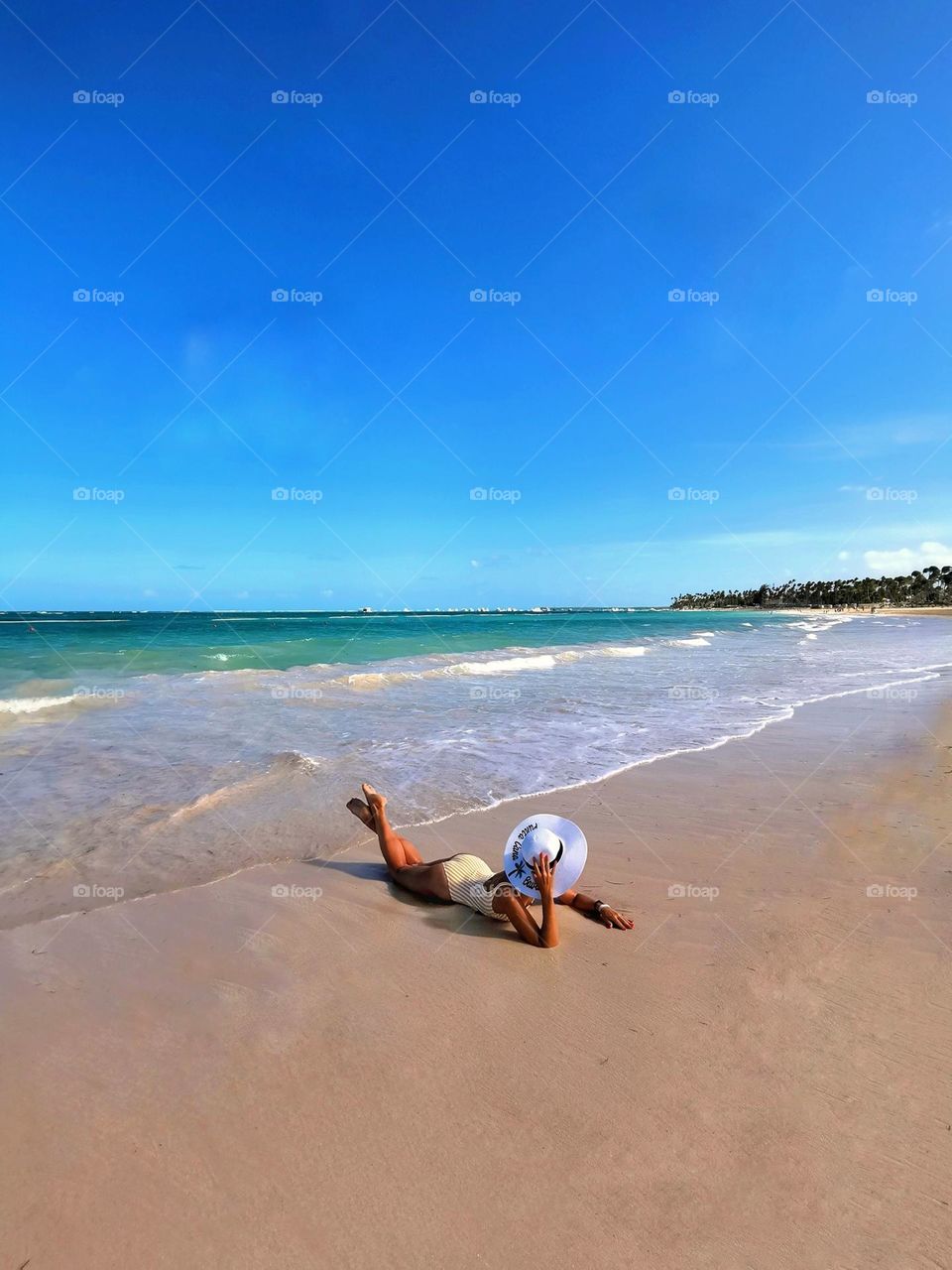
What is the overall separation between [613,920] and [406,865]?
5.72ft

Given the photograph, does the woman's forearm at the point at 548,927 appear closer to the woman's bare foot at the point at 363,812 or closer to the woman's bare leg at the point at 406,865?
the woman's bare leg at the point at 406,865

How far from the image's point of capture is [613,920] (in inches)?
182

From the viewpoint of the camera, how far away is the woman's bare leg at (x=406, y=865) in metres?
5.04

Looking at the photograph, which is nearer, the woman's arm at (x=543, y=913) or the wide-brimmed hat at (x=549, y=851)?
the woman's arm at (x=543, y=913)

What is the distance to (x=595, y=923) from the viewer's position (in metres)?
4.70

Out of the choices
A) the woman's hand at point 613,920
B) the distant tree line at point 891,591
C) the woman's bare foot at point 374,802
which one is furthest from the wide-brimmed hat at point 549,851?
the distant tree line at point 891,591

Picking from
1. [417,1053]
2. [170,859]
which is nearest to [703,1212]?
[417,1053]

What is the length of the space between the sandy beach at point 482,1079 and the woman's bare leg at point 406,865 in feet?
0.57

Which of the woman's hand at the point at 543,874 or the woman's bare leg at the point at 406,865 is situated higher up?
the woman's hand at the point at 543,874

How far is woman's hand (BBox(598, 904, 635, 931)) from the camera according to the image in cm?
460

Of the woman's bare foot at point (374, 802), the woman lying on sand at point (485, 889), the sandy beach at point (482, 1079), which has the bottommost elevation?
the sandy beach at point (482, 1079)

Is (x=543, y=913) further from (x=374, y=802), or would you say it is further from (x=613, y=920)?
(x=374, y=802)

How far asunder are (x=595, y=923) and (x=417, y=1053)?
5.95ft

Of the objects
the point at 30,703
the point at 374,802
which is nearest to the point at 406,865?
the point at 374,802
